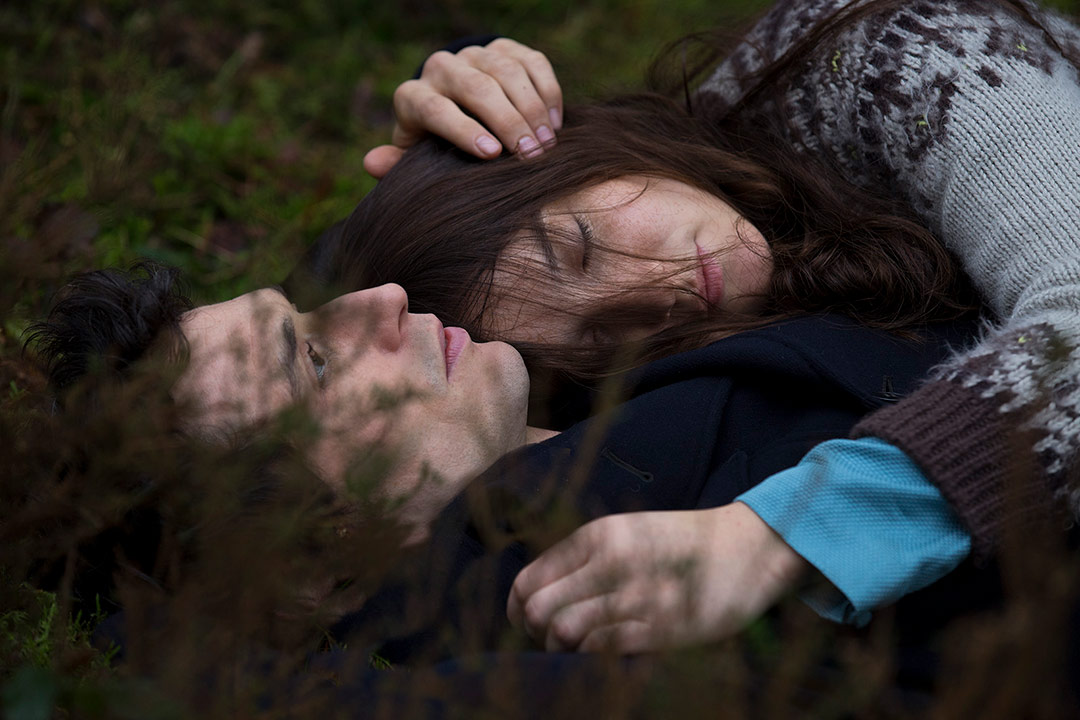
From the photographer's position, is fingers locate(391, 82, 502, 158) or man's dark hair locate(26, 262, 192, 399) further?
fingers locate(391, 82, 502, 158)

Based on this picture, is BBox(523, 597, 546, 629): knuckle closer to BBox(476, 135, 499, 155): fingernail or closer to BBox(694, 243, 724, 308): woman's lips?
BBox(694, 243, 724, 308): woman's lips

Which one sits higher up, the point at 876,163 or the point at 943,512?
the point at 876,163

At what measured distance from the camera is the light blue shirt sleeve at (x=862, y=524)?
1421mm

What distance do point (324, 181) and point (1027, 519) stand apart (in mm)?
2610

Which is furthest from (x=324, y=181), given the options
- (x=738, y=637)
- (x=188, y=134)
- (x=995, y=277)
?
(x=738, y=637)

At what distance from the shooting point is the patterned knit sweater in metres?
1.51

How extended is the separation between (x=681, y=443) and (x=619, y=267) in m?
0.47

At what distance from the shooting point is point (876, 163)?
7.54ft

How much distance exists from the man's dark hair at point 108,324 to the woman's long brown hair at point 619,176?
37 cm

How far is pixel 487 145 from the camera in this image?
7.49ft

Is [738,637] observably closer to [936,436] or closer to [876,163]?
[936,436]

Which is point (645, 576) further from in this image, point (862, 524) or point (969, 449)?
point (969, 449)

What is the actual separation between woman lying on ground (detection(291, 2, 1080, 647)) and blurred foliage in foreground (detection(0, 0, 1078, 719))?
25 centimetres

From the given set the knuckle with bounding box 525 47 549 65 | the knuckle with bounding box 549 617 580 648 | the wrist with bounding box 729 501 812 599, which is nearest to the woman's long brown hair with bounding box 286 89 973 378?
the knuckle with bounding box 525 47 549 65
